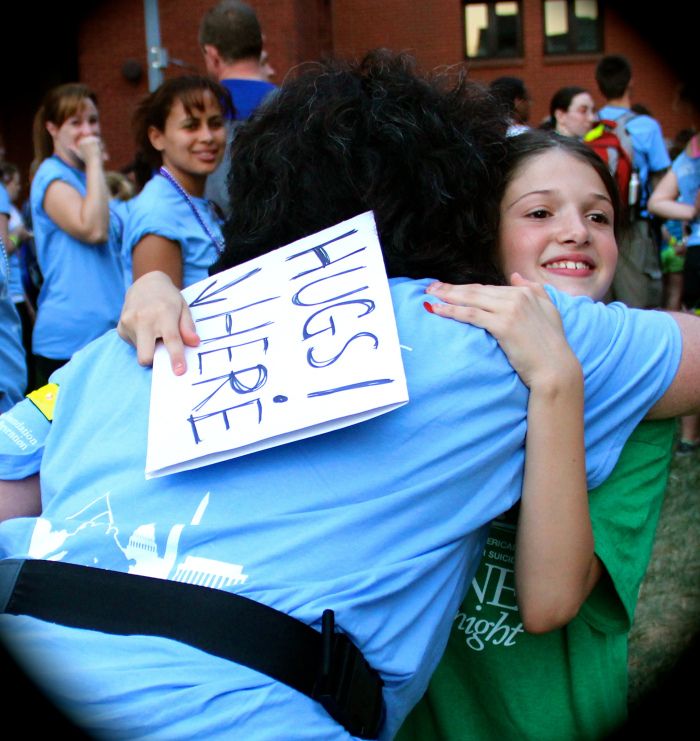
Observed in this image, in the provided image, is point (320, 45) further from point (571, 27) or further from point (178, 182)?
point (571, 27)

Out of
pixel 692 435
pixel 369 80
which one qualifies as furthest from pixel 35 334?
pixel 692 435

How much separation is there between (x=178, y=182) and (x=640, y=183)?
3217mm

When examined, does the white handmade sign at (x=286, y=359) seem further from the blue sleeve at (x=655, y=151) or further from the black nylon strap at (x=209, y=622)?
the blue sleeve at (x=655, y=151)

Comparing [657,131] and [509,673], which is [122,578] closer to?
[509,673]

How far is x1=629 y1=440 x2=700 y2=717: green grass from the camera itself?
291 cm

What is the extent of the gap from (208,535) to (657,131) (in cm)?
513

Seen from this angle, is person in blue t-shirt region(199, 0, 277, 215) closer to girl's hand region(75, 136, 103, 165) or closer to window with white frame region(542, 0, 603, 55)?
girl's hand region(75, 136, 103, 165)

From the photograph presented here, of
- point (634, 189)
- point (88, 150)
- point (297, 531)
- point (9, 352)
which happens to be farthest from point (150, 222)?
point (634, 189)

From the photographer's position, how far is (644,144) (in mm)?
5473

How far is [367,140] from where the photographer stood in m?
1.36

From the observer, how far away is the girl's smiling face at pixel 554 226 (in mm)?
1701

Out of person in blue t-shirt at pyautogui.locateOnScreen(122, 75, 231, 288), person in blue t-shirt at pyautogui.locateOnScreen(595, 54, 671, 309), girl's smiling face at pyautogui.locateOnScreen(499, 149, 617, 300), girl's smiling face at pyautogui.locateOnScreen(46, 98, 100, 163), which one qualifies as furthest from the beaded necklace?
person in blue t-shirt at pyautogui.locateOnScreen(595, 54, 671, 309)

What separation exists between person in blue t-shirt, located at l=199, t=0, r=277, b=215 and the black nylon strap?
8.71 ft

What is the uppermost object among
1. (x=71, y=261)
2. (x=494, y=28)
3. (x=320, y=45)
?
(x=494, y=28)
